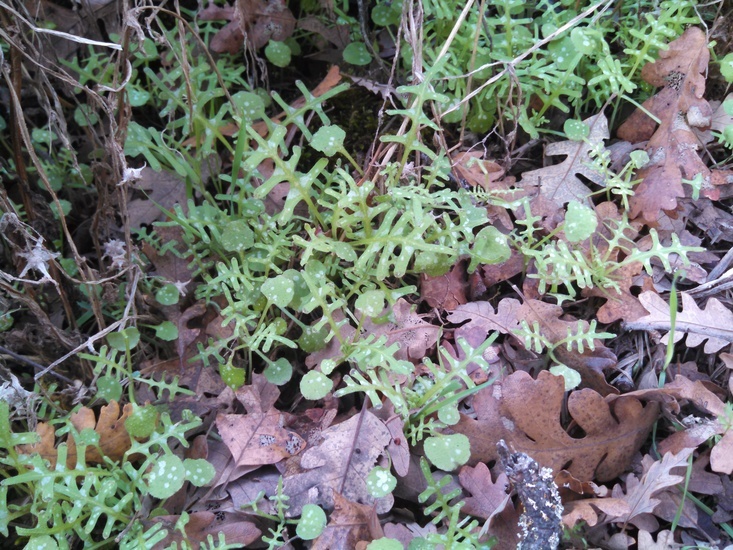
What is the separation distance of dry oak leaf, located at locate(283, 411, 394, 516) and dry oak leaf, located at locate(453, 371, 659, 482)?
0.77ft

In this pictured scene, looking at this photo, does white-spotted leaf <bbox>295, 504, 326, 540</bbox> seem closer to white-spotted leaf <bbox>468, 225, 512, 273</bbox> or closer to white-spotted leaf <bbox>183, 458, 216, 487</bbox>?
white-spotted leaf <bbox>183, 458, 216, 487</bbox>

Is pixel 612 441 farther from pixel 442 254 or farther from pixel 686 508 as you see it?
pixel 442 254

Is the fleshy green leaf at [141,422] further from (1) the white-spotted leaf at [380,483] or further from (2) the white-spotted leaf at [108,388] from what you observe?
(1) the white-spotted leaf at [380,483]

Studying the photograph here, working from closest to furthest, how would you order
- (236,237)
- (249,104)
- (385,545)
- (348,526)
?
(385,545)
(348,526)
(236,237)
(249,104)

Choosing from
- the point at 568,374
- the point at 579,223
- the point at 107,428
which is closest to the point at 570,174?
the point at 579,223

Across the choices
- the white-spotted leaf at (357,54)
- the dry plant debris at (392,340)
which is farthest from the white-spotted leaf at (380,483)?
the white-spotted leaf at (357,54)

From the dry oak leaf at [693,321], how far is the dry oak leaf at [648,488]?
352mm

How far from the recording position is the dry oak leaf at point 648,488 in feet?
4.88

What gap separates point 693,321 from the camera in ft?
5.72

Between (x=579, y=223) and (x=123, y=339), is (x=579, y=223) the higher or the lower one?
the higher one

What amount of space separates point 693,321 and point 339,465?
1086 mm

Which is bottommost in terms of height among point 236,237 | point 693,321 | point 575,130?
point 693,321

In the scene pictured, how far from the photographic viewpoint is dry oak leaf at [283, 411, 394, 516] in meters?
1.61

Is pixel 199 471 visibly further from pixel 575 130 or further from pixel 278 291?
pixel 575 130
